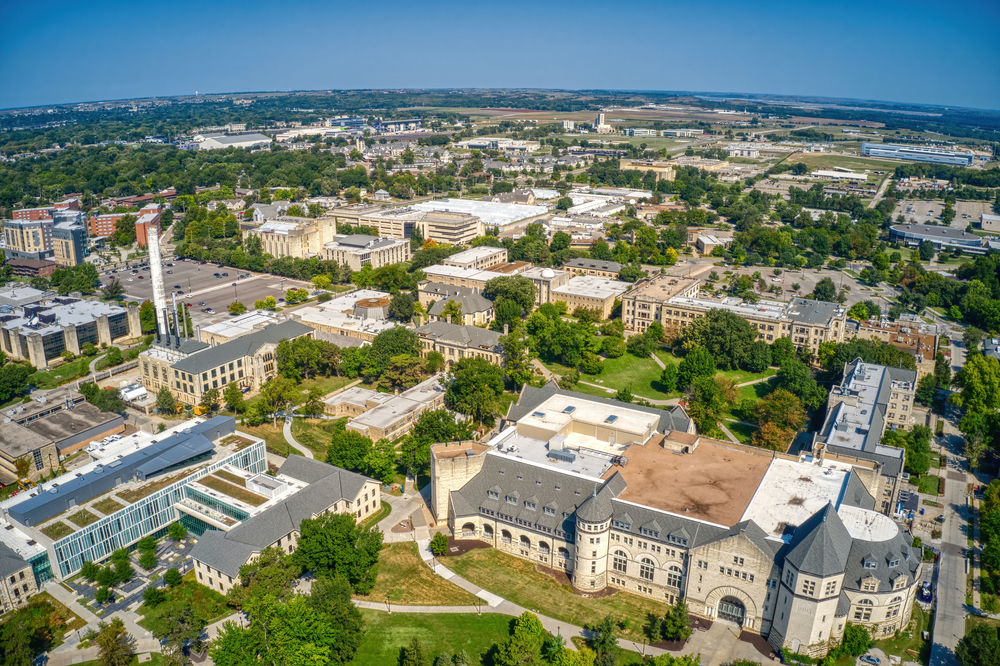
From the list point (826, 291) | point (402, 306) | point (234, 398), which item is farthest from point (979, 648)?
point (826, 291)

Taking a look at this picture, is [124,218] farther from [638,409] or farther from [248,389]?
[638,409]

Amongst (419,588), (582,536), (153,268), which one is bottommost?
(419,588)

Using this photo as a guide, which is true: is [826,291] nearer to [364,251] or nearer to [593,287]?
[593,287]

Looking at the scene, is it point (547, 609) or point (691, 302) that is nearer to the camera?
point (547, 609)

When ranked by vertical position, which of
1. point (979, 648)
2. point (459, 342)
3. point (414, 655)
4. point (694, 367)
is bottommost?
point (414, 655)

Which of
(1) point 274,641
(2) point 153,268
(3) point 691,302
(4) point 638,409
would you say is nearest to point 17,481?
(2) point 153,268

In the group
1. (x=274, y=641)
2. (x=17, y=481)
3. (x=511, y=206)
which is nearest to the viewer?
(x=274, y=641)

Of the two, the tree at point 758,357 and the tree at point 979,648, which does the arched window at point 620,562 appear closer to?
the tree at point 979,648
